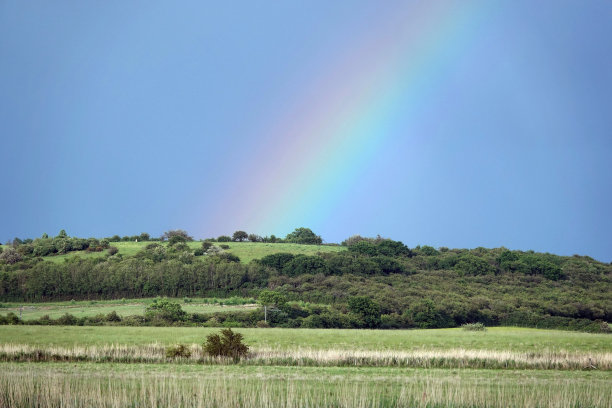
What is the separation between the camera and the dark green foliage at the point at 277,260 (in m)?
112

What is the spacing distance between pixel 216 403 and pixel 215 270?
86.9 metres

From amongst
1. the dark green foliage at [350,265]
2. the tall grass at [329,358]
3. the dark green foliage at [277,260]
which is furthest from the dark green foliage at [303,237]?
the tall grass at [329,358]

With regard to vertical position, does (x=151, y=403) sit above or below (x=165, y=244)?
below

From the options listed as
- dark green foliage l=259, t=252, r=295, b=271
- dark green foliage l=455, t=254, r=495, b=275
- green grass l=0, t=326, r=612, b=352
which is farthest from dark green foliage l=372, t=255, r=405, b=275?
green grass l=0, t=326, r=612, b=352

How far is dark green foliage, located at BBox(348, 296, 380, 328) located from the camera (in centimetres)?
7794

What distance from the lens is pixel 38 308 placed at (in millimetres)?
86062

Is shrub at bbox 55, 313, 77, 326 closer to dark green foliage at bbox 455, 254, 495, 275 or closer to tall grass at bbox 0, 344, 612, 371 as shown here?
tall grass at bbox 0, 344, 612, 371

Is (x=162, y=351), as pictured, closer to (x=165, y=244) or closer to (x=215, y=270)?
(x=215, y=270)

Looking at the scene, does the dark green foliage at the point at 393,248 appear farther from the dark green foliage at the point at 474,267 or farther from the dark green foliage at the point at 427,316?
the dark green foliage at the point at 427,316

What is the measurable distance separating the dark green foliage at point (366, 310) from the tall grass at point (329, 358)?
1632 inches

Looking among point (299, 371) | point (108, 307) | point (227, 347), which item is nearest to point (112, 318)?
point (108, 307)

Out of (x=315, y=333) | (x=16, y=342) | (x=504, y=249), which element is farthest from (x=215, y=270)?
(x=504, y=249)

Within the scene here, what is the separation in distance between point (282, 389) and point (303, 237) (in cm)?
14261

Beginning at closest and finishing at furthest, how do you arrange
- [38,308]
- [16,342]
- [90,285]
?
[16,342], [38,308], [90,285]
